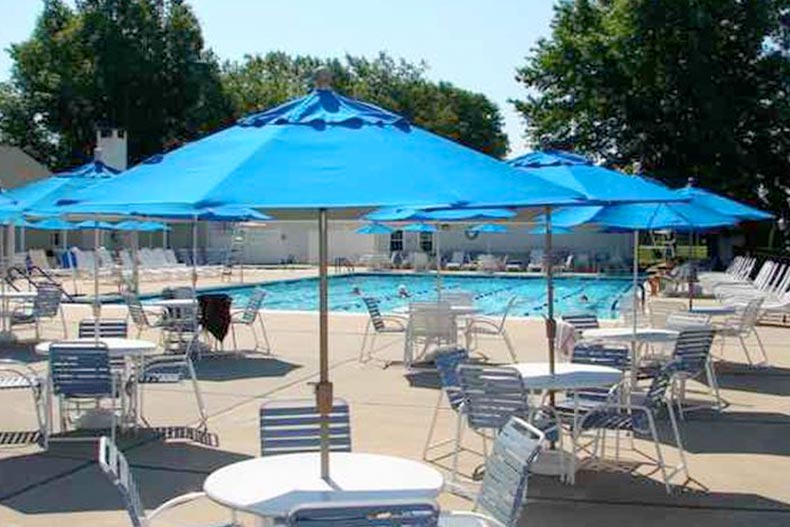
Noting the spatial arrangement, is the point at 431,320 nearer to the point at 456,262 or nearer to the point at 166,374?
the point at 166,374

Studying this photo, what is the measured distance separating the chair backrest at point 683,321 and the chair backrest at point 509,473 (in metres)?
7.23

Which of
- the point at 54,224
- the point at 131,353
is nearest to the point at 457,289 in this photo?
the point at 54,224

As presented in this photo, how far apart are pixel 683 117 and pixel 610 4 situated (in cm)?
591

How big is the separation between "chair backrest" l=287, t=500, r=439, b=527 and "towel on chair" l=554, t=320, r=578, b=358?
18.6ft

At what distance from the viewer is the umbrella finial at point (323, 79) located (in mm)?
4859

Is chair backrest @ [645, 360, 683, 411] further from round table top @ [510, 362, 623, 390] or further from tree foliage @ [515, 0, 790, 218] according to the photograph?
tree foliage @ [515, 0, 790, 218]

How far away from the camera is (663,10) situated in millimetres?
34094

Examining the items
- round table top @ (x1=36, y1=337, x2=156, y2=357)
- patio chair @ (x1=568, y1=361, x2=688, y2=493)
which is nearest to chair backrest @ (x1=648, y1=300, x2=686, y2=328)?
patio chair @ (x1=568, y1=361, x2=688, y2=493)

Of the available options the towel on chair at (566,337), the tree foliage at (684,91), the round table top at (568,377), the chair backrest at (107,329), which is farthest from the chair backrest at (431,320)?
the tree foliage at (684,91)

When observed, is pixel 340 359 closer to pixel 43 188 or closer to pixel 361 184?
pixel 43 188

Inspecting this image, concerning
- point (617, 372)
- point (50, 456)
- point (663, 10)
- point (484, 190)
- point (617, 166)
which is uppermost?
point (663, 10)

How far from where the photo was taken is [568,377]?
6828mm

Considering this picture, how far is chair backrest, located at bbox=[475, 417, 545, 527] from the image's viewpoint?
3959 millimetres

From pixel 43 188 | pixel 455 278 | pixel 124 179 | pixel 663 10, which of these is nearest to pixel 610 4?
pixel 663 10
